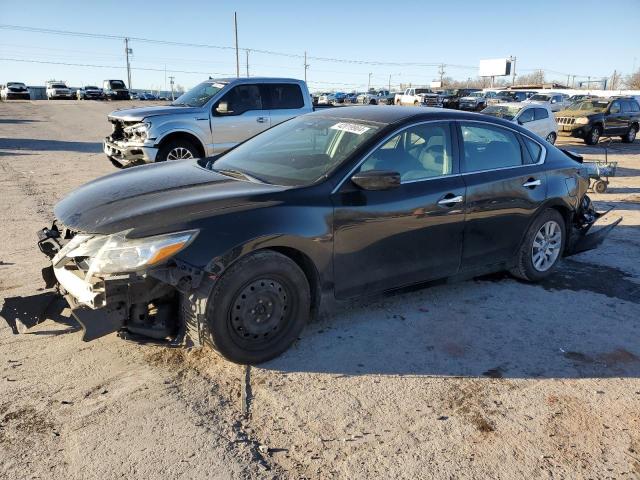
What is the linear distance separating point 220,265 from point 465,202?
2.21 metres

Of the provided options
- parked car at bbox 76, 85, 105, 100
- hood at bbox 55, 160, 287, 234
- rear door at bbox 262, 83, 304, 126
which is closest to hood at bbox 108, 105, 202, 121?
rear door at bbox 262, 83, 304, 126

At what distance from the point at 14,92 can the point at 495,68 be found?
74.9 m

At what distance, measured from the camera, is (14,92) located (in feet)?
162

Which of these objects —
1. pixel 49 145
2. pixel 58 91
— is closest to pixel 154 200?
pixel 49 145

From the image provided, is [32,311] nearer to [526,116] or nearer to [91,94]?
[526,116]

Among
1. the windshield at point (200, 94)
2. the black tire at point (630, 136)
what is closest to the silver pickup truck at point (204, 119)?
the windshield at point (200, 94)

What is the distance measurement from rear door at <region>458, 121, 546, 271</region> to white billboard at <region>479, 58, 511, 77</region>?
95806mm

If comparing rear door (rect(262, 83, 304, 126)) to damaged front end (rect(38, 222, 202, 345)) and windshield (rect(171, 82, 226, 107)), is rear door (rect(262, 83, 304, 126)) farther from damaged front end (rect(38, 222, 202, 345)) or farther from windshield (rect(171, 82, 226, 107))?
damaged front end (rect(38, 222, 202, 345))

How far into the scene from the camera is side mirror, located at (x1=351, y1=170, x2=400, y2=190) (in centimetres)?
368

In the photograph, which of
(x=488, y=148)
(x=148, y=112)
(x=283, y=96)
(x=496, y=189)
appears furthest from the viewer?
(x=283, y=96)

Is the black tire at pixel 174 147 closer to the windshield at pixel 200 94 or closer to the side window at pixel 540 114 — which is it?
the windshield at pixel 200 94

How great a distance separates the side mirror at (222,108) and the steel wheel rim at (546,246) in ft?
22.8

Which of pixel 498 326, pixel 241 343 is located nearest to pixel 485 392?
pixel 498 326

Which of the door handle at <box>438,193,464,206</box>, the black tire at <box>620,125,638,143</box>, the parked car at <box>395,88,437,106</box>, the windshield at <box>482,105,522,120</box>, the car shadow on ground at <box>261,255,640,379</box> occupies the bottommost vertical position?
the car shadow on ground at <box>261,255,640,379</box>
